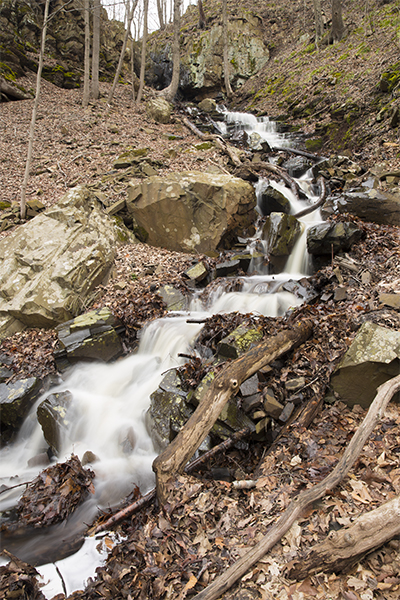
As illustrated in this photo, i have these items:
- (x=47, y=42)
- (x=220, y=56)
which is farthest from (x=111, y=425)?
(x=220, y=56)

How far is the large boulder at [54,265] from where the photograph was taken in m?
6.92

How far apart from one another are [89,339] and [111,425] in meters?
1.87

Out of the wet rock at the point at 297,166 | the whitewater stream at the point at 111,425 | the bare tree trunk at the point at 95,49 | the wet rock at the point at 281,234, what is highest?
the bare tree trunk at the point at 95,49

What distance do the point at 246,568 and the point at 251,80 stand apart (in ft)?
97.3

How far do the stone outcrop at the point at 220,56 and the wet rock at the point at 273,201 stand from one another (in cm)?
2007

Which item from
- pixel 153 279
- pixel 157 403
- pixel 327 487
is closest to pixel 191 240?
pixel 153 279

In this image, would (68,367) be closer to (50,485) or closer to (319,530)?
(50,485)

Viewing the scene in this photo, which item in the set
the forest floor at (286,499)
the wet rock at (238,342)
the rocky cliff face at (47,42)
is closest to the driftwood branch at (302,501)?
the forest floor at (286,499)

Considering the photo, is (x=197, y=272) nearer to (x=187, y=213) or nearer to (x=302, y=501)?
(x=187, y=213)

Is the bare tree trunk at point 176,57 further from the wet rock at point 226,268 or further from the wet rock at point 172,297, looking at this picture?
the wet rock at point 172,297

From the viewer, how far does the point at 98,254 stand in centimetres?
795

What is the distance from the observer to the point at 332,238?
7.21m

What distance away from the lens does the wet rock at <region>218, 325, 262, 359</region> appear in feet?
16.0

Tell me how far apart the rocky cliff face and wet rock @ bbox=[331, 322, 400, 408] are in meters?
23.6
